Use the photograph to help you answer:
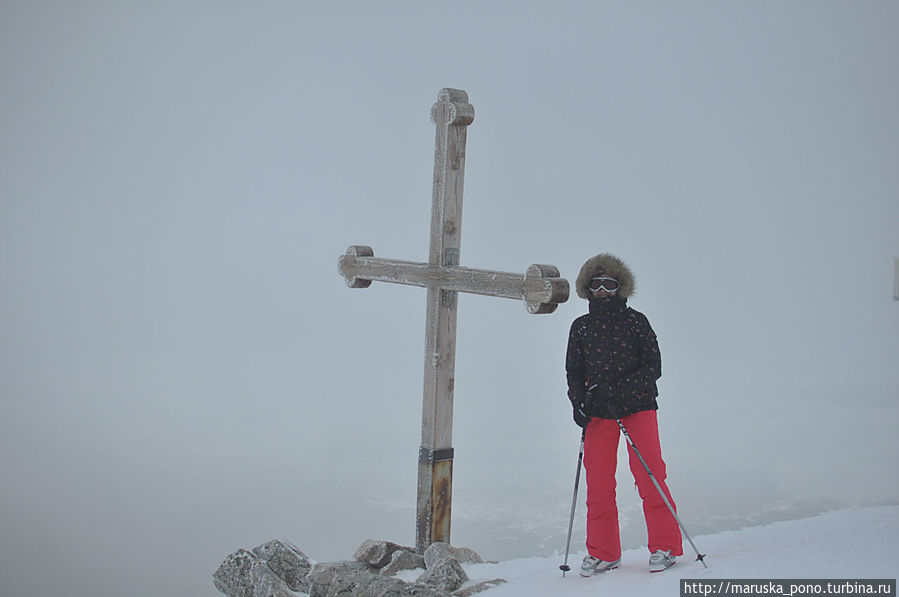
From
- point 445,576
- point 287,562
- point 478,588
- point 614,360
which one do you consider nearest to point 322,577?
point 287,562

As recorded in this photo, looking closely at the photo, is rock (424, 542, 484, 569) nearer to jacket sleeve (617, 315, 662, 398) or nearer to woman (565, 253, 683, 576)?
woman (565, 253, 683, 576)

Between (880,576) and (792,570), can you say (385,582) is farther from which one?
(880,576)

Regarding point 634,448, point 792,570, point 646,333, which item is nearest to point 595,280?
point 646,333

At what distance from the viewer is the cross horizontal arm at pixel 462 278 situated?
5.55m

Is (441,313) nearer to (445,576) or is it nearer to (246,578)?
(445,576)

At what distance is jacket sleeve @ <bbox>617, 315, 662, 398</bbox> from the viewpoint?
5414 mm

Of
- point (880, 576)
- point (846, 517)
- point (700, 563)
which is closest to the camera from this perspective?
point (880, 576)

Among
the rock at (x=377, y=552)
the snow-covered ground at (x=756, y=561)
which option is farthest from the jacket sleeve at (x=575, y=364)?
the rock at (x=377, y=552)

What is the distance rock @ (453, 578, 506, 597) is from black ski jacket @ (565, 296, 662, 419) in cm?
116

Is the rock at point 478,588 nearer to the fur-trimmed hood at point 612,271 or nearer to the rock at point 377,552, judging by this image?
the rock at point 377,552

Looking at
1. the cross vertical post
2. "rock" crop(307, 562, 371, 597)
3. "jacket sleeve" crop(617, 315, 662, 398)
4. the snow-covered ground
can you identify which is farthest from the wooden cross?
"jacket sleeve" crop(617, 315, 662, 398)

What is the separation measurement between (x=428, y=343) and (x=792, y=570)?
102 inches

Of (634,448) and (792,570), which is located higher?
(634,448)

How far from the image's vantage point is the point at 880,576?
477cm
